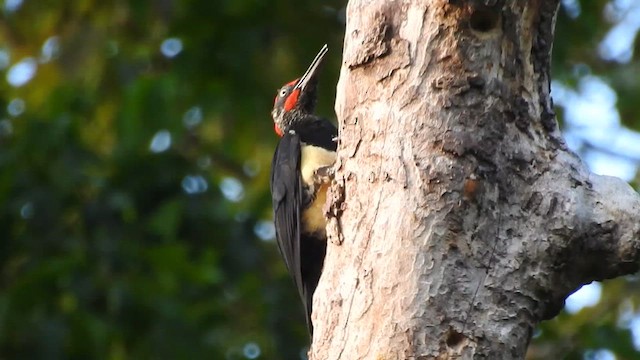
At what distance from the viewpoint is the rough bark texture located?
11.9 feet

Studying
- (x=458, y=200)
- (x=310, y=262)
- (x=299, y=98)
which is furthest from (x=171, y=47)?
(x=458, y=200)

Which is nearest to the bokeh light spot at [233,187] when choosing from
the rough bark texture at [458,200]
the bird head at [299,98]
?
the bird head at [299,98]

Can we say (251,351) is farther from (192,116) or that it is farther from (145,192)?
(192,116)

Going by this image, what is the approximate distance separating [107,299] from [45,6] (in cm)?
262

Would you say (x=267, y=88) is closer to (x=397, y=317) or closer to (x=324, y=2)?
(x=324, y=2)

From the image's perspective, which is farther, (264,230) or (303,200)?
(264,230)

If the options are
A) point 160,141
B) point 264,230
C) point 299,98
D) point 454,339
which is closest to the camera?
point 454,339

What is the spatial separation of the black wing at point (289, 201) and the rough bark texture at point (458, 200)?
97 centimetres

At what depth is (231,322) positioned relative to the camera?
25.5 feet

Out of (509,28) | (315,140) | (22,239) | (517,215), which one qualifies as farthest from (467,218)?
(22,239)

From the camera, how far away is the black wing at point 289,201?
4961 mm

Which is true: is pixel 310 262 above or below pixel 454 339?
below

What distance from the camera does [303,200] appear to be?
5125mm

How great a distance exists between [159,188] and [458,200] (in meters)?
3.81
